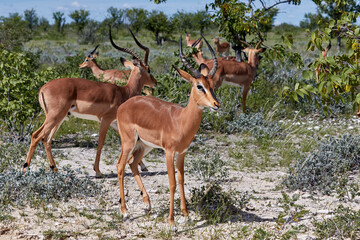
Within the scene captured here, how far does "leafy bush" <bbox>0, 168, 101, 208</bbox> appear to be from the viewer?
Answer: 5.55 meters

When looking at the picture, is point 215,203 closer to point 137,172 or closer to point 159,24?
point 137,172

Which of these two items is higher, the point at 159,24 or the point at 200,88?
the point at 159,24

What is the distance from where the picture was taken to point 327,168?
21.4 feet

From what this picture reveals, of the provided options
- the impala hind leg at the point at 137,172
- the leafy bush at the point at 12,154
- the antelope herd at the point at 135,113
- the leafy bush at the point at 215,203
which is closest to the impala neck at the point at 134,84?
the antelope herd at the point at 135,113

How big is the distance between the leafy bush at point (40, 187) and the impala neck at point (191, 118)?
177cm

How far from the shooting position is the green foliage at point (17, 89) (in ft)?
26.2

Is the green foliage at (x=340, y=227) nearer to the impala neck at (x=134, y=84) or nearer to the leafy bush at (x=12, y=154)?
the impala neck at (x=134, y=84)

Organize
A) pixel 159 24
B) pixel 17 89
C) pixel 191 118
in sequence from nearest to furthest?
pixel 191 118
pixel 17 89
pixel 159 24

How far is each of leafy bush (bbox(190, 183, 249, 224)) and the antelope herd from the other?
320 mm

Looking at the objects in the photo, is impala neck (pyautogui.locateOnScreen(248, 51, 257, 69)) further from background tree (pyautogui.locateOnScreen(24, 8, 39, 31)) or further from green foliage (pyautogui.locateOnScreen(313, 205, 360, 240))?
background tree (pyautogui.locateOnScreen(24, 8, 39, 31))

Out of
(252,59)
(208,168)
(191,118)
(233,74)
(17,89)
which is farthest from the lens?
(252,59)

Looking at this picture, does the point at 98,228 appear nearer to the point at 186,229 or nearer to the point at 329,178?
the point at 186,229

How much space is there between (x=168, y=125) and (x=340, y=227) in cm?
205

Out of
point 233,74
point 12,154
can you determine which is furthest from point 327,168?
point 233,74
